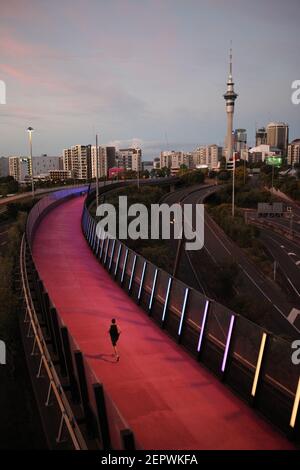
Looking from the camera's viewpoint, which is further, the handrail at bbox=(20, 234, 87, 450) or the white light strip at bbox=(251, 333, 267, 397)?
the white light strip at bbox=(251, 333, 267, 397)

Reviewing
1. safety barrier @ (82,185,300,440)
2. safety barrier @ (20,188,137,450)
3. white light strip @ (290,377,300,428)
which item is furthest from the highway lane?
white light strip @ (290,377,300,428)

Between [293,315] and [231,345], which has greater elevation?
[231,345]

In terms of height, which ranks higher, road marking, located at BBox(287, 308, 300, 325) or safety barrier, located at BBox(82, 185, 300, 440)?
safety barrier, located at BBox(82, 185, 300, 440)

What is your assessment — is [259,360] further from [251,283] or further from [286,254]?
[286,254]

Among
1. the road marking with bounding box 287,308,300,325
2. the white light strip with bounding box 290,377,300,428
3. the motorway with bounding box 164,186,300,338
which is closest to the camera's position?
the white light strip with bounding box 290,377,300,428

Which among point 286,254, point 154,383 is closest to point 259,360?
point 154,383
